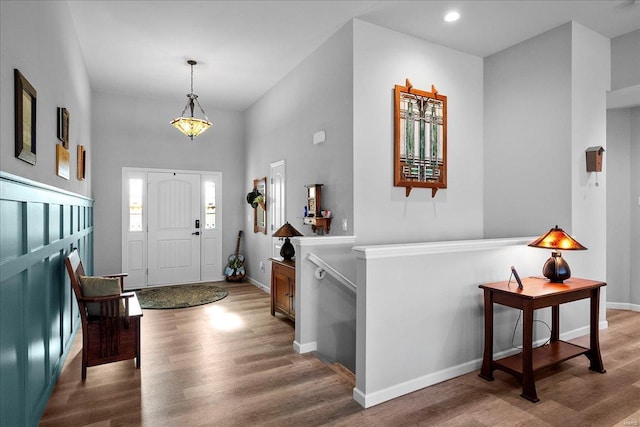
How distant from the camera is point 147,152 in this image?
6629 mm

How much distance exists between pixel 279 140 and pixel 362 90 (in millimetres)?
2091

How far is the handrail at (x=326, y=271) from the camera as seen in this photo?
364 cm

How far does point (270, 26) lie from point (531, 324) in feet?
12.4

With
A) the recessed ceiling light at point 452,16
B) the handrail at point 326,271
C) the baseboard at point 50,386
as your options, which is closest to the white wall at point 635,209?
the recessed ceiling light at point 452,16

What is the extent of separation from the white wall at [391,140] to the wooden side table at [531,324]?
4.40ft

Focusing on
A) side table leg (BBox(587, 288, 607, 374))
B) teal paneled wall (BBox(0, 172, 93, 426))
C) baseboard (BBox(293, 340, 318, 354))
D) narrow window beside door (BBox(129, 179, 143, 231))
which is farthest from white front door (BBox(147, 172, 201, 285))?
side table leg (BBox(587, 288, 607, 374))

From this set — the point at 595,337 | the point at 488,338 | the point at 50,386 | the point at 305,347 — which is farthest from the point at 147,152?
the point at 595,337

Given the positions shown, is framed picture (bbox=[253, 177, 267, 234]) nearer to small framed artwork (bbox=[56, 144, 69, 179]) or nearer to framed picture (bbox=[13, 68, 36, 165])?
small framed artwork (bbox=[56, 144, 69, 179])

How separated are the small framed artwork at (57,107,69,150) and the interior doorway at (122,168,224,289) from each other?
3.11 metres

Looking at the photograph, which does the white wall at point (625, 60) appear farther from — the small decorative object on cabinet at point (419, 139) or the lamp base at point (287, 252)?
the lamp base at point (287, 252)

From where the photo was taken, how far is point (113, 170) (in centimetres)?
638

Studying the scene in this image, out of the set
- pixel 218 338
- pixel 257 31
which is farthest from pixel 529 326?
pixel 257 31

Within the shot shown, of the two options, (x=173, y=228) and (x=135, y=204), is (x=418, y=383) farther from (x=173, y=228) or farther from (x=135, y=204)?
(x=135, y=204)

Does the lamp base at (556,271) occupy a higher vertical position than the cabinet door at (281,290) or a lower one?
higher
